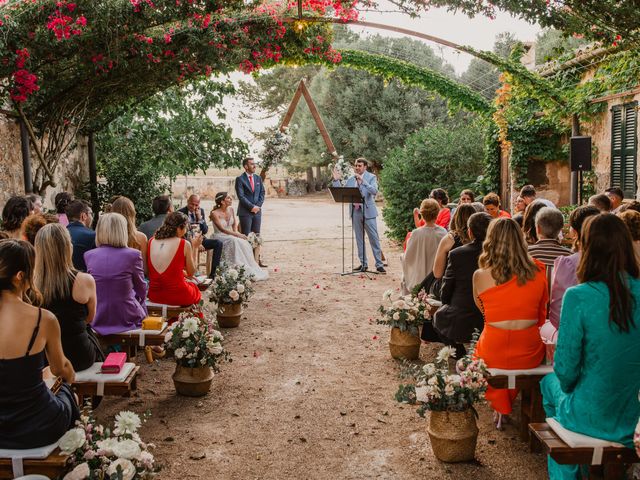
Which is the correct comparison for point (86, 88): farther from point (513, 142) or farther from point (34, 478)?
point (513, 142)

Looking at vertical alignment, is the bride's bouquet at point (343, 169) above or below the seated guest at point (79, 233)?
above

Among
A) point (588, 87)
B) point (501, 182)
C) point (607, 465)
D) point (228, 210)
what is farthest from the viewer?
point (501, 182)

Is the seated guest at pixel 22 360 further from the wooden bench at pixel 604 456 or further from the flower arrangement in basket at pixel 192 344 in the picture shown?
the wooden bench at pixel 604 456

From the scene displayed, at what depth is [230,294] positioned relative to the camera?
7309 mm

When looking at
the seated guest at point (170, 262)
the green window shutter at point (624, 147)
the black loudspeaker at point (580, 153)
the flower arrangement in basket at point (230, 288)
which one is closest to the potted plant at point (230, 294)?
the flower arrangement in basket at point (230, 288)

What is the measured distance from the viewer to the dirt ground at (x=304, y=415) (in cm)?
402

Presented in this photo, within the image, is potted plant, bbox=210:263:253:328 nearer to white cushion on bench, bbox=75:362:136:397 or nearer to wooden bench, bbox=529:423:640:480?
white cushion on bench, bbox=75:362:136:397

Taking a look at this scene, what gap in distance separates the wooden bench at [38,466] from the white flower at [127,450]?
0.91 feet

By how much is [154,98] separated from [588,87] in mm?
7863

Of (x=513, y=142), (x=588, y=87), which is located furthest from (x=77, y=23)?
(x=513, y=142)

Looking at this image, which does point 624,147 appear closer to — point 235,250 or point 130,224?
point 235,250

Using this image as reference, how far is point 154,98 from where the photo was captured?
11000 mm

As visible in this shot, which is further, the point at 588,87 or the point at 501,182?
the point at 501,182

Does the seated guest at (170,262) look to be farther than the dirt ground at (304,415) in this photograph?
Yes
